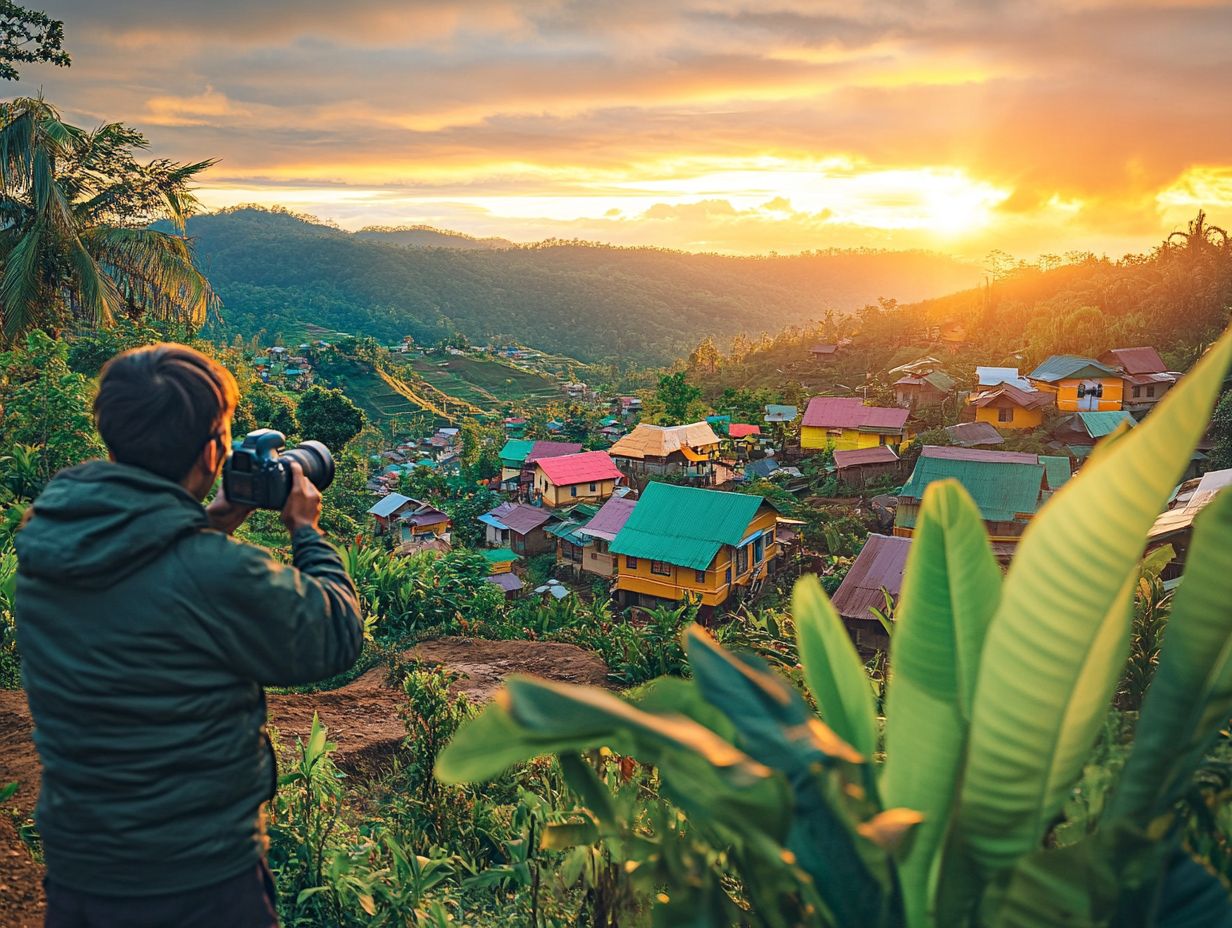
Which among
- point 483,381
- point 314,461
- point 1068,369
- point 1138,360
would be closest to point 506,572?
point 1068,369

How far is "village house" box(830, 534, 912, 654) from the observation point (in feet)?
36.0

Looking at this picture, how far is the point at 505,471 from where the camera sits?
82.1 feet

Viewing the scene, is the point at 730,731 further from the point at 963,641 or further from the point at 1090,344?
the point at 1090,344

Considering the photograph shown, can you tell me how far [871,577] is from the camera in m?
11.3

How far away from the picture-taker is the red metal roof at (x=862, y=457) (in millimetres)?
20625

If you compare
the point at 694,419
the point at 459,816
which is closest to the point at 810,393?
the point at 694,419

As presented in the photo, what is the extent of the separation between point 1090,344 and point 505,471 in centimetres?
1662

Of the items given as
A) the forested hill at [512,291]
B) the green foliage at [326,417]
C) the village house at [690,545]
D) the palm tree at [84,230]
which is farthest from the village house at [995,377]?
the forested hill at [512,291]

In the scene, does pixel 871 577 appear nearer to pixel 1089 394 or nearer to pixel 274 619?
pixel 274 619

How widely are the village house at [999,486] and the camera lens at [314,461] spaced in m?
13.6

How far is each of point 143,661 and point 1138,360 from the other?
24.7 meters

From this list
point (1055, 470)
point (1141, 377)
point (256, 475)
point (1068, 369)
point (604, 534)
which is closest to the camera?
point (256, 475)

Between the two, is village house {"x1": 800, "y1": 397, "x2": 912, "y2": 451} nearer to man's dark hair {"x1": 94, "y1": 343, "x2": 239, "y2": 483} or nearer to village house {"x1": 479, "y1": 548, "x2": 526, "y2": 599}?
Result: village house {"x1": 479, "y1": 548, "x2": 526, "y2": 599}

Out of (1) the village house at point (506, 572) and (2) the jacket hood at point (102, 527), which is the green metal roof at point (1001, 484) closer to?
(1) the village house at point (506, 572)
